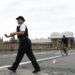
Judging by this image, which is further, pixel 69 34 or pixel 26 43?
pixel 69 34

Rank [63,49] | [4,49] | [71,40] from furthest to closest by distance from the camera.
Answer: [71,40] < [4,49] < [63,49]

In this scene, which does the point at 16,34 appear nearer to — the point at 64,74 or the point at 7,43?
the point at 64,74

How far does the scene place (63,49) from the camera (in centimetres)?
3475

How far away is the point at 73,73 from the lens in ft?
39.8

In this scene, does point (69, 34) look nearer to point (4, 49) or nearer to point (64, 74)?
point (4, 49)

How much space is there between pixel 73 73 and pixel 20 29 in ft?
7.39

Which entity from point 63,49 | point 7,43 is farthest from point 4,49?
point 63,49

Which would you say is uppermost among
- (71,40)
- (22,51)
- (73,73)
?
(22,51)

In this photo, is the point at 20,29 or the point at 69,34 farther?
the point at 69,34

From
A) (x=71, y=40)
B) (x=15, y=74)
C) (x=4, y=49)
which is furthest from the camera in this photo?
(x=71, y=40)

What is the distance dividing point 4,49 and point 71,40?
39.2 meters

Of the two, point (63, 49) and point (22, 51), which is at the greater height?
point (22, 51)

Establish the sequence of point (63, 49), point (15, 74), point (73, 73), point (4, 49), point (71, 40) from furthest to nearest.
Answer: point (71, 40) → point (4, 49) → point (63, 49) → point (73, 73) → point (15, 74)

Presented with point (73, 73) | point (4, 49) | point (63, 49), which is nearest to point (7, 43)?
point (4, 49)
